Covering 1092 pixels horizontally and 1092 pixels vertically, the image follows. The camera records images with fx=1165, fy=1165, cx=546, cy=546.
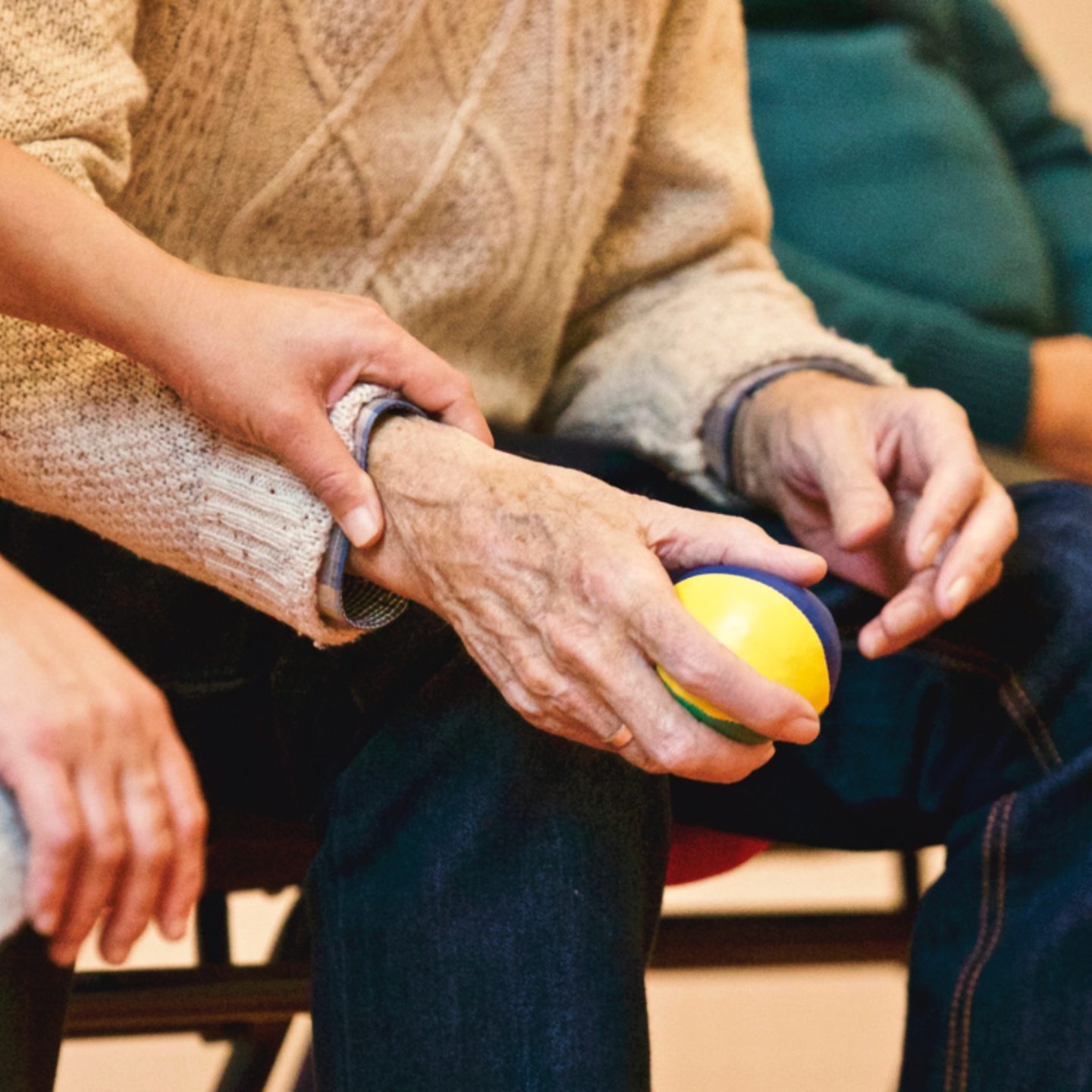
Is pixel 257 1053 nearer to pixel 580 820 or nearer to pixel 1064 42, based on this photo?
pixel 580 820

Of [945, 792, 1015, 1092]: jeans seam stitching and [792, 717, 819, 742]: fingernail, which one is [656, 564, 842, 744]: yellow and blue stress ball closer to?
[792, 717, 819, 742]: fingernail

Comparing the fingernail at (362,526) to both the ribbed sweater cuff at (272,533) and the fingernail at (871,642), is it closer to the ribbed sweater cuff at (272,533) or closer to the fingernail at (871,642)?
the ribbed sweater cuff at (272,533)

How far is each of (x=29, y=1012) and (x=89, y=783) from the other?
0.55 feet

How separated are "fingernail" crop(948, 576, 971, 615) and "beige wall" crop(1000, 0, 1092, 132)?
74.1 inches

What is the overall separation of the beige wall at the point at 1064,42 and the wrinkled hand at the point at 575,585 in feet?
6.62

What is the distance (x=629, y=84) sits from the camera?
812 millimetres

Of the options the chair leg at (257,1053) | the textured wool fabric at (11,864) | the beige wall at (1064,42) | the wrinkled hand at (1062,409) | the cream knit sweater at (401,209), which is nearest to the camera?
the textured wool fabric at (11,864)

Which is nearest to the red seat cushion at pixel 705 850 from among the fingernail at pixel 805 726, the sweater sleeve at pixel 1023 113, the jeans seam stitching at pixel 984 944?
the jeans seam stitching at pixel 984 944

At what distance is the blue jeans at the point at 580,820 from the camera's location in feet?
1.86

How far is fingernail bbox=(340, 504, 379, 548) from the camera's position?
0.57 m

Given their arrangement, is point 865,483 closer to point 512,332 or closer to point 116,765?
point 512,332

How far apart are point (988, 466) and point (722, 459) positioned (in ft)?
0.86

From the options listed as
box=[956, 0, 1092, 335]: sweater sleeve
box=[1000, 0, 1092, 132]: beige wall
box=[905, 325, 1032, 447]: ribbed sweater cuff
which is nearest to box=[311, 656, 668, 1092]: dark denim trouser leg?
box=[905, 325, 1032, 447]: ribbed sweater cuff

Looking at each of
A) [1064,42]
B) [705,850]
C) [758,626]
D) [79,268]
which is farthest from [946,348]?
[1064,42]
